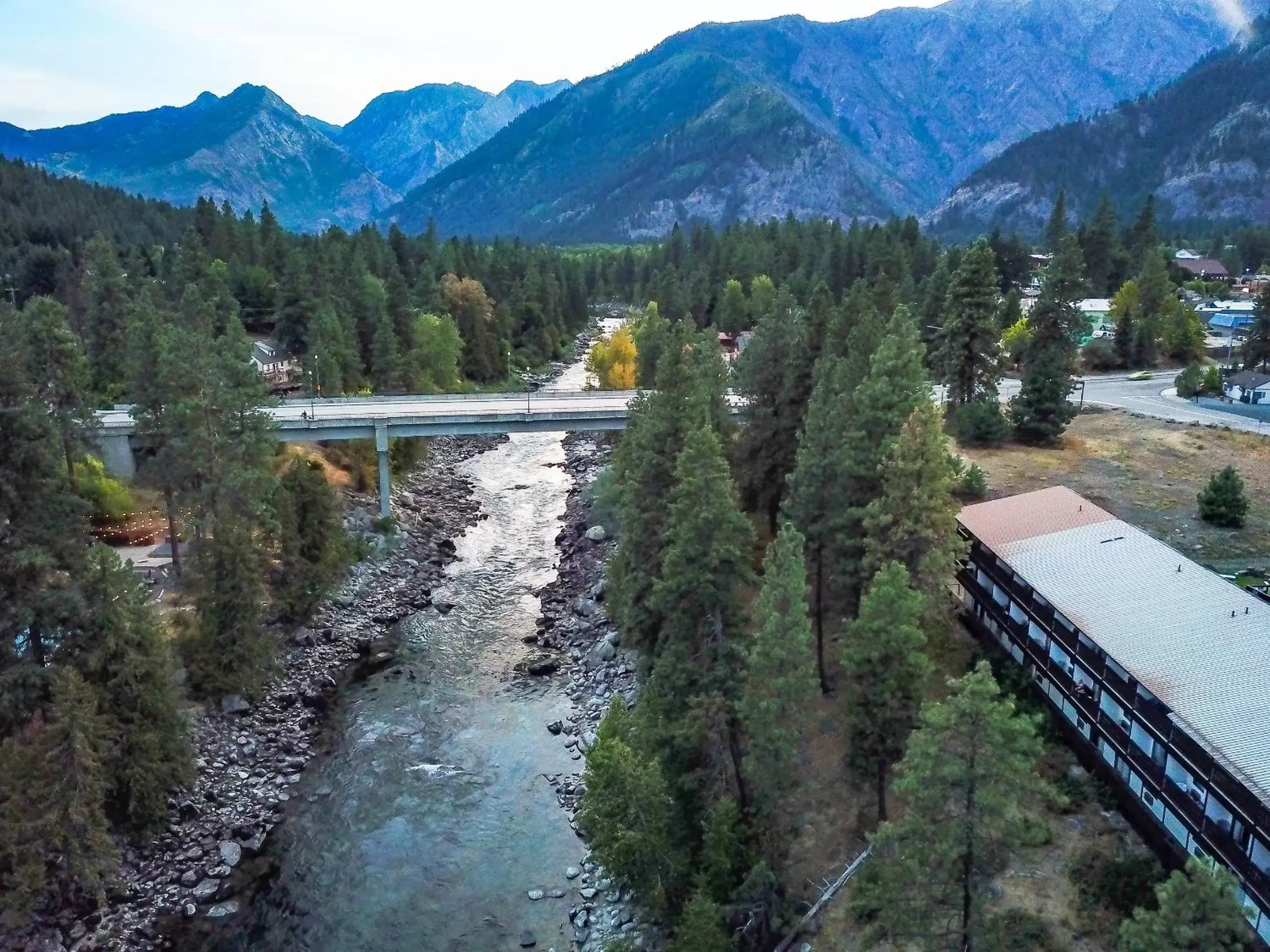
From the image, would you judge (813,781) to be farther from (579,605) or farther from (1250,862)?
(579,605)

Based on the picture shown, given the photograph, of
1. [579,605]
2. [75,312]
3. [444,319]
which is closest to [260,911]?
[579,605]

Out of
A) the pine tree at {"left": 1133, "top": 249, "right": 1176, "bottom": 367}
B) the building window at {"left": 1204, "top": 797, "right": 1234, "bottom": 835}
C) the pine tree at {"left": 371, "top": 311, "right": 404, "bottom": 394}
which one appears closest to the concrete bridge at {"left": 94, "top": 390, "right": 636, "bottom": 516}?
the pine tree at {"left": 371, "top": 311, "right": 404, "bottom": 394}

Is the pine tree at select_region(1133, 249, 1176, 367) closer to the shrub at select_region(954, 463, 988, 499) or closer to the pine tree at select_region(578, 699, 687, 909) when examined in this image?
the shrub at select_region(954, 463, 988, 499)

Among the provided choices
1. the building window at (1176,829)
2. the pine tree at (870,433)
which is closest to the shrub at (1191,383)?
the pine tree at (870,433)

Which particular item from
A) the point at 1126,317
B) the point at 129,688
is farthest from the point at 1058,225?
the point at 129,688

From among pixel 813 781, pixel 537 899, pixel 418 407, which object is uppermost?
pixel 418 407

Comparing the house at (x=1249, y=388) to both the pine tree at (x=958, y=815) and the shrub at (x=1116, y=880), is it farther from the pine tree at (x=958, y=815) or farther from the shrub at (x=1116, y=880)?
the pine tree at (x=958, y=815)
